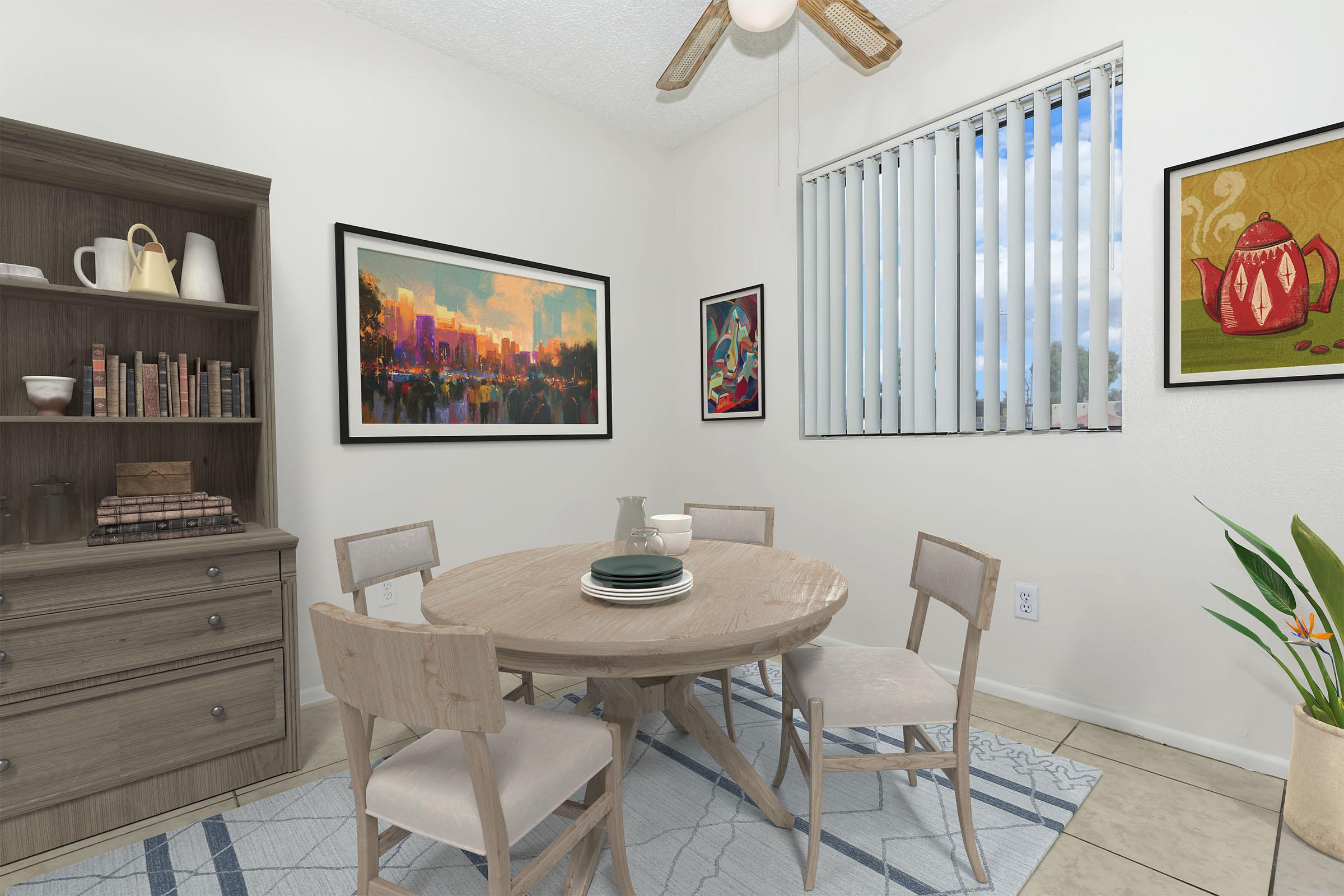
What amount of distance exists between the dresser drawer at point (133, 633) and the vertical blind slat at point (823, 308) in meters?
2.49

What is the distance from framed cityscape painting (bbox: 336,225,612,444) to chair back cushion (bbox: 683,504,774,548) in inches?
45.3

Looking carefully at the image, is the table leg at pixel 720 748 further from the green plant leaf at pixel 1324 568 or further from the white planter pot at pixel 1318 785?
the green plant leaf at pixel 1324 568

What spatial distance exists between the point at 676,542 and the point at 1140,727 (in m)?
1.83

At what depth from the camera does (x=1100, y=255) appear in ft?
7.63

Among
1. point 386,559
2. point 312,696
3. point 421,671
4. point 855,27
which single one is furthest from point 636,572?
point 312,696

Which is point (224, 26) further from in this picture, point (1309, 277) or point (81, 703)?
point (1309, 277)

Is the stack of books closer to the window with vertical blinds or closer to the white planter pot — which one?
the window with vertical blinds

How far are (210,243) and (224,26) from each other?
95 centimetres

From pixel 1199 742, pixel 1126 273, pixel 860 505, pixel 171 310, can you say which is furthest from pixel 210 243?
pixel 1199 742

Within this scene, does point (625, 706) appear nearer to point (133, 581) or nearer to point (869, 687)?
point (869, 687)

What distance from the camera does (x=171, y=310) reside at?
2.18m

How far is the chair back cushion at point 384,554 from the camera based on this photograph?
194 centimetres

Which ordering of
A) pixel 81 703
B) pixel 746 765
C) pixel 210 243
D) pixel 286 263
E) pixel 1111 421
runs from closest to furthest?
pixel 81 703
pixel 746 765
pixel 210 243
pixel 1111 421
pixel 286 263

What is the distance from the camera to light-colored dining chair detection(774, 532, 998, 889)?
1.52 metres
